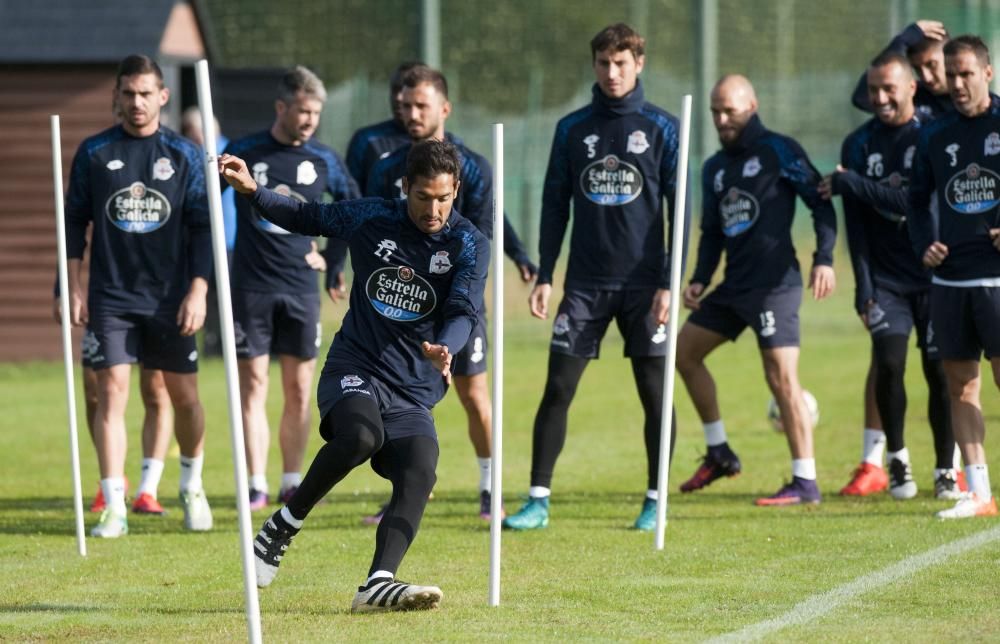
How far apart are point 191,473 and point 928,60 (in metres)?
5.23

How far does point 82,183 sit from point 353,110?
1149cm

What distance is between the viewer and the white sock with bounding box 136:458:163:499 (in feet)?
31.0

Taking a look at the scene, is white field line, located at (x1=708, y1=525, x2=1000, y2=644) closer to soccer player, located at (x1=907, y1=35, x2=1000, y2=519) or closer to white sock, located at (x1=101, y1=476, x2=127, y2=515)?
soccer player, located at (x1=907, y1=35, x2=1000, y2=519)

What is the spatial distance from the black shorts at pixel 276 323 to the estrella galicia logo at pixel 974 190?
3.96 meters

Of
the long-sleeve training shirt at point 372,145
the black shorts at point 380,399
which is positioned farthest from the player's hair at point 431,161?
the long-sleeve training shirt at point 372,145

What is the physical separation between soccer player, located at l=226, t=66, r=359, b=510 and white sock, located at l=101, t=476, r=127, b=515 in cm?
114

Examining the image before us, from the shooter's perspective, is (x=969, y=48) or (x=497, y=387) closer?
(x=497, y=387)

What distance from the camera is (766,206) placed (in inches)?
366

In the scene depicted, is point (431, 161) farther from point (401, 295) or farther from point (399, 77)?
point (399, 77)

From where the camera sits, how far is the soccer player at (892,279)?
939 cm

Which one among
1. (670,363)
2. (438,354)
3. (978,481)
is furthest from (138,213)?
(978,481)

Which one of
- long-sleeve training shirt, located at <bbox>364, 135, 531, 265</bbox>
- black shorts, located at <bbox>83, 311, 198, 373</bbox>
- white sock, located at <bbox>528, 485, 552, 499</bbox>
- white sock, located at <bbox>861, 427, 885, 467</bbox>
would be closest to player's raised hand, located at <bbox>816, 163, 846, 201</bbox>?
white sock, located at <bbox>861, 427, 885, 467</bbox>

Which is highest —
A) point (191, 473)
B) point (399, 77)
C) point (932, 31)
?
point (932, 31)

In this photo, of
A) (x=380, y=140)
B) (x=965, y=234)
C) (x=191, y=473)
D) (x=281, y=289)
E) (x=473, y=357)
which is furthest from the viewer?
(x=281, y=289)
